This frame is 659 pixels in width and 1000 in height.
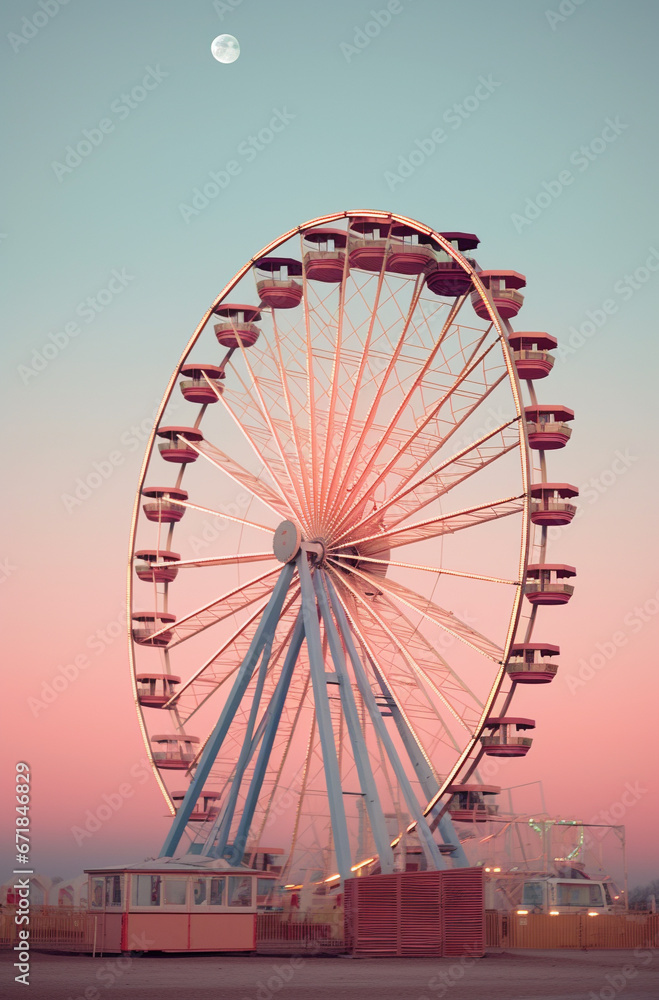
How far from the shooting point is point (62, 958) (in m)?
31.2

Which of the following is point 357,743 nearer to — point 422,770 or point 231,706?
point 422,770

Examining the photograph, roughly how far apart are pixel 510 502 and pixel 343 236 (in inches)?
440

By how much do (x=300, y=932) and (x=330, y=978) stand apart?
27.1 ft

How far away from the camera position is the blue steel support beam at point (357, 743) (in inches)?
1390

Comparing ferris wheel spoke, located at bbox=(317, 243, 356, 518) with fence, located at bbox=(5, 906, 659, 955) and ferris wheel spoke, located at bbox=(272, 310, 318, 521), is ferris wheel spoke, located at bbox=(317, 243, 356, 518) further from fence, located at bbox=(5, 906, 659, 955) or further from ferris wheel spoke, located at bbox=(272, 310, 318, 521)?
fence, located at bbox=(5, 906, 659, 955)

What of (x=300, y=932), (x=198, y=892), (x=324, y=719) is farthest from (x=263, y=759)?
(x=198, y=892)

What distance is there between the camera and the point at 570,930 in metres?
39.9

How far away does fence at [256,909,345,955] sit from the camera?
108 feet

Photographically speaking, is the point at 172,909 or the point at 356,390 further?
the point at 356,390

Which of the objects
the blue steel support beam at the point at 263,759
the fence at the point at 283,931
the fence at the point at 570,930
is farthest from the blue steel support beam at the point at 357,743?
the fence at the point at 570,930

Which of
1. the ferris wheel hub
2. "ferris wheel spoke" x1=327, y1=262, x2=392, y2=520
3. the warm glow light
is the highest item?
"ferris wheel spoke" x1=327, y1=262, x2=392, y2=520

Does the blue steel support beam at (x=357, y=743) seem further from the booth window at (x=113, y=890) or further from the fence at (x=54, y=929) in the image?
the fence at (x=54, y=929)

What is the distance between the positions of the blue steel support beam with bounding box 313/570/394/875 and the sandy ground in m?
A: 3.81

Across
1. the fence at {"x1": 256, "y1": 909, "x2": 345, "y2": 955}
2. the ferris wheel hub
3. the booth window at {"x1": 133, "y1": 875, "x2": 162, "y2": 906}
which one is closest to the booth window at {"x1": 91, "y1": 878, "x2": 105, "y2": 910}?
the booth window at {"x1": 133, "y1": 875, "x2": 162, "y2": 906}
